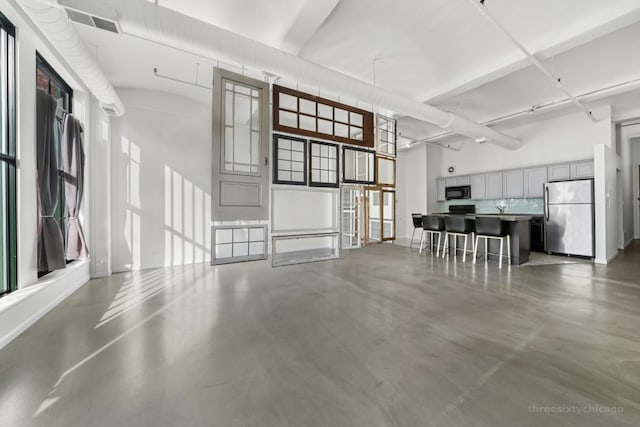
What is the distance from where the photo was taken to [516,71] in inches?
184

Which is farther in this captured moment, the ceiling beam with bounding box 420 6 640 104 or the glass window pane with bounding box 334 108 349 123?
the glass window pane with bounding box 334 108 349 123

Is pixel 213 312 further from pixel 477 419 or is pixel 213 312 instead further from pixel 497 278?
pixel 497 278

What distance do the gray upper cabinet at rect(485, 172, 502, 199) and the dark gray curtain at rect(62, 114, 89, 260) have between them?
9.72 metres

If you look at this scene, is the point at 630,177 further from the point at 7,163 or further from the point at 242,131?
the point at 7,163

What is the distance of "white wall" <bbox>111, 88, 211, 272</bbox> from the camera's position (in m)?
4.78

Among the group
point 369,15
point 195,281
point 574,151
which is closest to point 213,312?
point 195,281

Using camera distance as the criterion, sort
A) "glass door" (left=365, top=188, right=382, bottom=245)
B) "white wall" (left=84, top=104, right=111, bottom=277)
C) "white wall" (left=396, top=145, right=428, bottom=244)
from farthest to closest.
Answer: "white wall" (left=396, top=145, right=428, bottom=244) < "glass door" (left=365, top=188, right=382, bottom=245) < "white wall" (left=84, top=104, right=111, bottom=277)

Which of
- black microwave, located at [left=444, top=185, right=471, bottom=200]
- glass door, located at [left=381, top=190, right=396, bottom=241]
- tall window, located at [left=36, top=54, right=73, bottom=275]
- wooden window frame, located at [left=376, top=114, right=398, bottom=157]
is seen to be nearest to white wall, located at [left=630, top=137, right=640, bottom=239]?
black microwave, located at [left=444, top=185, right=471, bottom=200]

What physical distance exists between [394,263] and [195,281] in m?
3.72

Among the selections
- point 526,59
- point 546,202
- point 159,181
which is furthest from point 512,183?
point 159,181

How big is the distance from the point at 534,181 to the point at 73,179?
9.93m

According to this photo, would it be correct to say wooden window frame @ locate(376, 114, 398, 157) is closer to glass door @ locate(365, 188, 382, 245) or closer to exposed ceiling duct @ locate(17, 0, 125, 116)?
glass door @ locate(365, 188, 382, 245)

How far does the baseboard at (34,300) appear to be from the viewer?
7.28ft

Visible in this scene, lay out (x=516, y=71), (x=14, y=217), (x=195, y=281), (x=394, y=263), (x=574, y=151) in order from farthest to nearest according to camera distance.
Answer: (x=574, y=151)
(x=394, y=263)
(x=516, y=71)
(x=195, y=281)
(x=14, y=217)
